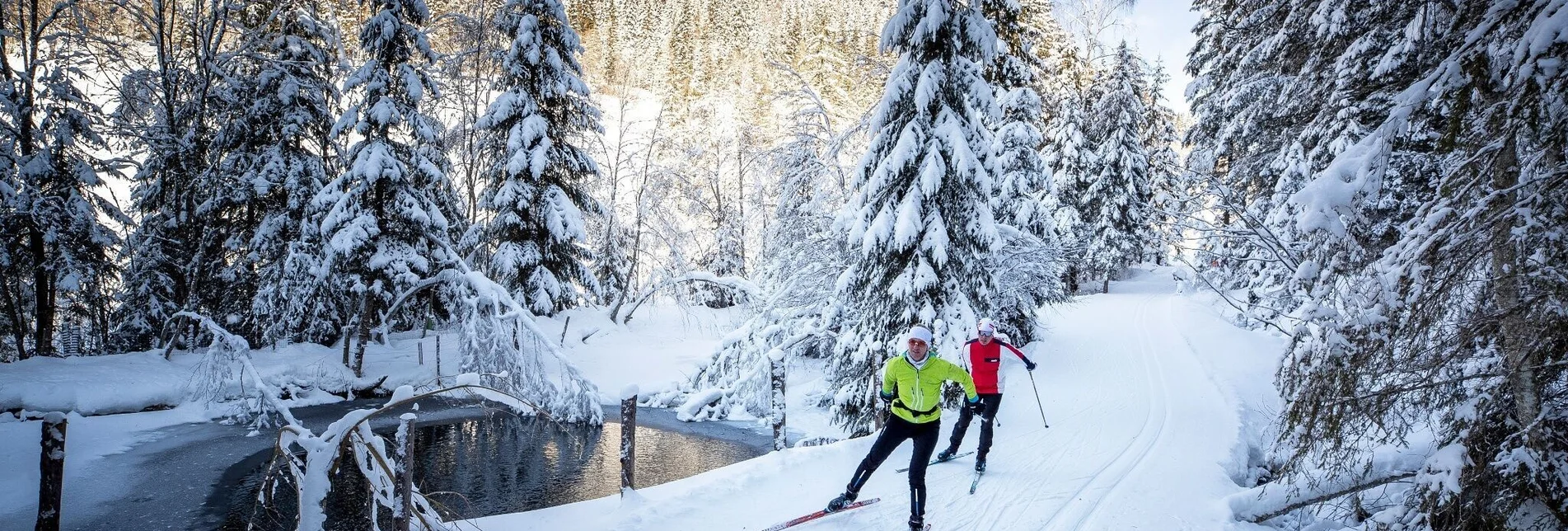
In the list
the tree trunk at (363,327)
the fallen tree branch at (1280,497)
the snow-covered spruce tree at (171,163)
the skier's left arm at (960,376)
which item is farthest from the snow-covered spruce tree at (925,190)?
the snow-covered spruce tree at (171,163)

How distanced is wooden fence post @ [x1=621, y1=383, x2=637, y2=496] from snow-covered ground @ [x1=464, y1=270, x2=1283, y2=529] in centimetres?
21

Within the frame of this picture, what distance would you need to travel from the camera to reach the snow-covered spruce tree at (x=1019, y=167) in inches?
548

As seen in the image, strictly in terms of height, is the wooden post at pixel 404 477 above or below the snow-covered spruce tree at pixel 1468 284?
below

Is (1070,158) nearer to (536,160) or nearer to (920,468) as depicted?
(536,160)

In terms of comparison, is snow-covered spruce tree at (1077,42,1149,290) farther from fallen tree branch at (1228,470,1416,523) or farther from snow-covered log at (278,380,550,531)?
snow-covered log at (278,380,550,531)

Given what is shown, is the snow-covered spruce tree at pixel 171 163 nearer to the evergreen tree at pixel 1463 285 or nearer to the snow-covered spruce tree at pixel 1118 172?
the evergreen tree at pixel 1463 285

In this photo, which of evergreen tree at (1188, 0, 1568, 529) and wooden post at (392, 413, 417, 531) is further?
wooden post at (392, 413, 417, 531)

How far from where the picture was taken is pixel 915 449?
577cm

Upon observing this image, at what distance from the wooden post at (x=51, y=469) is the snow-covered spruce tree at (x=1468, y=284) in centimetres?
1081

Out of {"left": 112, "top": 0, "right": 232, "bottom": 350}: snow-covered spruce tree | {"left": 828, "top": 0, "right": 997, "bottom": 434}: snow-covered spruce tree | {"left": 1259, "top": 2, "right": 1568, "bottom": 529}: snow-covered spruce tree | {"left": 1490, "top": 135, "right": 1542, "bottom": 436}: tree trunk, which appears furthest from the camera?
{"left": 112, "top": 0, "right": 232, "bottom": 350}: snow-covered spruce tree

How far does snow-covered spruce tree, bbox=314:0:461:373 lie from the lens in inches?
632

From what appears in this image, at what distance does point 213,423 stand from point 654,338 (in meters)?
11.8

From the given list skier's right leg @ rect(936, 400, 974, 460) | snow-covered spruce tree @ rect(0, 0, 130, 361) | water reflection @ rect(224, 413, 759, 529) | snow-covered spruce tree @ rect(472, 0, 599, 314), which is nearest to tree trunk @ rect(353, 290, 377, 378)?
snow-covered spruce tree @ rect(472, 0, 599, 314)

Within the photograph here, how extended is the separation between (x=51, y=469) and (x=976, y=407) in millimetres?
9583
